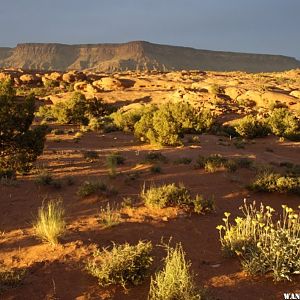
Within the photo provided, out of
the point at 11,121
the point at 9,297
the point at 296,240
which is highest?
the point at 11,121

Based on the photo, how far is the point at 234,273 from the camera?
589 centimetres

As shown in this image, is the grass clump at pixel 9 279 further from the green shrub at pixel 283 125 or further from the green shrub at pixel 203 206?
the green shrub at pixel 283 125

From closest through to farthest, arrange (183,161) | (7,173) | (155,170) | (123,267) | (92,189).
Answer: (123,267) → (92,189) → (7,173) → (155,170) → (183,161)

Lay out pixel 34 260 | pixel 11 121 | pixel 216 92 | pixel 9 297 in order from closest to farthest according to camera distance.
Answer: pixel 9 297, pixel 34 260, pixel 11 121, pixel 216 92

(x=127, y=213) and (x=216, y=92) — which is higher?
(x=216, y=92)

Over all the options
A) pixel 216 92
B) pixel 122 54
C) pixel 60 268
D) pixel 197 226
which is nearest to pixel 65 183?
pixel 197 226

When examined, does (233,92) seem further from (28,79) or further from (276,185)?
(276,185)

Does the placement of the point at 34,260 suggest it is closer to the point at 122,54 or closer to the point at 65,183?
the point at 65,183

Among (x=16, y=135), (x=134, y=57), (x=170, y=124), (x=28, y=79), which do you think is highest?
(x=134, y=57)

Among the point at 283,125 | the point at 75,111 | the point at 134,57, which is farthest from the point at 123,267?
the point at 134,57

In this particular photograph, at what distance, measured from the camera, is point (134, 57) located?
13138 centimetres

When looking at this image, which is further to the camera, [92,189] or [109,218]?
[92,189]

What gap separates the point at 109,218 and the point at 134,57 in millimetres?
127432

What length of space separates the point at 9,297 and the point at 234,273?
9.56 feet
